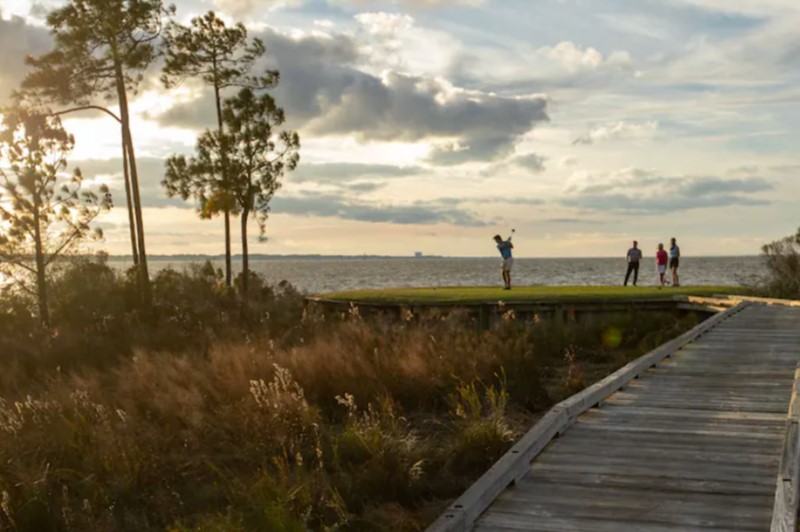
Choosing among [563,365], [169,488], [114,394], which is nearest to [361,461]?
[169,488]

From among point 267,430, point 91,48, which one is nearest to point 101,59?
point 91,48

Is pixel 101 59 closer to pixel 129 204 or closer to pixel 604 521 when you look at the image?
pixel 129 204

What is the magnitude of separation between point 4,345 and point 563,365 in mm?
13076

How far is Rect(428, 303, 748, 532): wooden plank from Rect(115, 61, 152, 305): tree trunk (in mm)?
21507

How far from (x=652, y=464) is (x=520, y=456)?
4.09 feet

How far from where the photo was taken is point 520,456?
21.9ft

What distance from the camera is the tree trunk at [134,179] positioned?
29.3 metres

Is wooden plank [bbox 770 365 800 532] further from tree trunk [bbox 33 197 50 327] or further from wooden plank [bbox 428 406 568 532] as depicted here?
tree trunk [bbox 33 197 50 327]

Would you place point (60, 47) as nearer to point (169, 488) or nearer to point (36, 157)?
point (36, 157)

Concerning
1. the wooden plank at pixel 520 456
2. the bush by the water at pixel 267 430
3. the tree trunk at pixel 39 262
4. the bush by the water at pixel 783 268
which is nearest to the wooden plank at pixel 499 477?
the wooden plank at pixel 520 456

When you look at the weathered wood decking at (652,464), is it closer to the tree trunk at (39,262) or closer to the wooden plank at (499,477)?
the wooden plank at (499,477)

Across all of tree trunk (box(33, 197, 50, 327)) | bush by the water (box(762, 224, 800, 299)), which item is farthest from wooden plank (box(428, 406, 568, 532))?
bush by the water (box(762, 224, 800, 299))

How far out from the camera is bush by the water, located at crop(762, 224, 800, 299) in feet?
101

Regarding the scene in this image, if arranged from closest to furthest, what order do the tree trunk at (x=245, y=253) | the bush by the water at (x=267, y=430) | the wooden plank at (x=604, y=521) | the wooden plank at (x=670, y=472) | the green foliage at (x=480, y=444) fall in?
the wooden plank at (x=604, y=521)
the wooden plank at (x=670, y=472)
the bush by the water at (x=267, y=430)
the green foliage at (x=480, y=444)
the tree trunk at (x=245, y=253)
